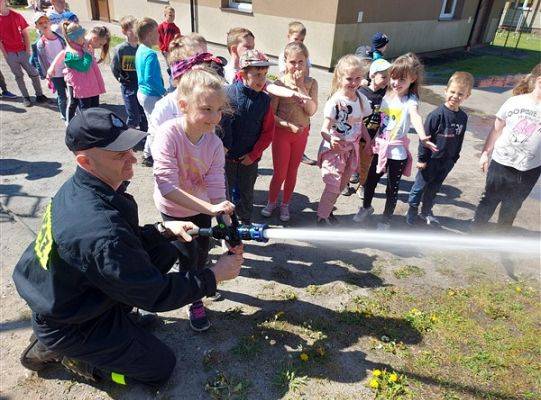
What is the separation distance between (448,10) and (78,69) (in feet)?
61.8

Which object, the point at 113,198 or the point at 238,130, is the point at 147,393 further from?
the point at 238,130

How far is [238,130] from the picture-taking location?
4121 millimetres

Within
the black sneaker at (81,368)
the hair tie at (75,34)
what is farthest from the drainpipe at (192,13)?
the black sneaker at (81,368)

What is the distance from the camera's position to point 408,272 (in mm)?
4441

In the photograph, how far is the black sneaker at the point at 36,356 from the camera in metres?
2.87

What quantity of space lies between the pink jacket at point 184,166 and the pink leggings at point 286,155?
4.77 feet

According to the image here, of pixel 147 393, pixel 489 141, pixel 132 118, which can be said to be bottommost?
pixel 147 393

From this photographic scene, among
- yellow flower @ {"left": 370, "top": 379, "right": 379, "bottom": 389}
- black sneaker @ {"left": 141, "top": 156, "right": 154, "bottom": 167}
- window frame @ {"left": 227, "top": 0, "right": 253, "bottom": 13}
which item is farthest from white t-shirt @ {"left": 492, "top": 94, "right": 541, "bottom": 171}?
window frame @ {"left": 227, "top": 0, "right": 253, "bottom": 13}

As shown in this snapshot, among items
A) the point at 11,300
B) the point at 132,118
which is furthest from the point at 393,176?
the point at 132,118

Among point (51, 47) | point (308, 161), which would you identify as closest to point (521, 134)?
point (308, 161)

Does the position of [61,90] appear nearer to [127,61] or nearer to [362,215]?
[127,61]

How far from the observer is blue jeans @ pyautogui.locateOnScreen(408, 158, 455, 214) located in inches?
192

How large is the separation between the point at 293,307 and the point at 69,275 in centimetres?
211

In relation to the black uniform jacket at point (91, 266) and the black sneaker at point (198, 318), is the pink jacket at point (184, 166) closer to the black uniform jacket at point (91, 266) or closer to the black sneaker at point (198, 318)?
the black uniform jacket at point (91, 266)
